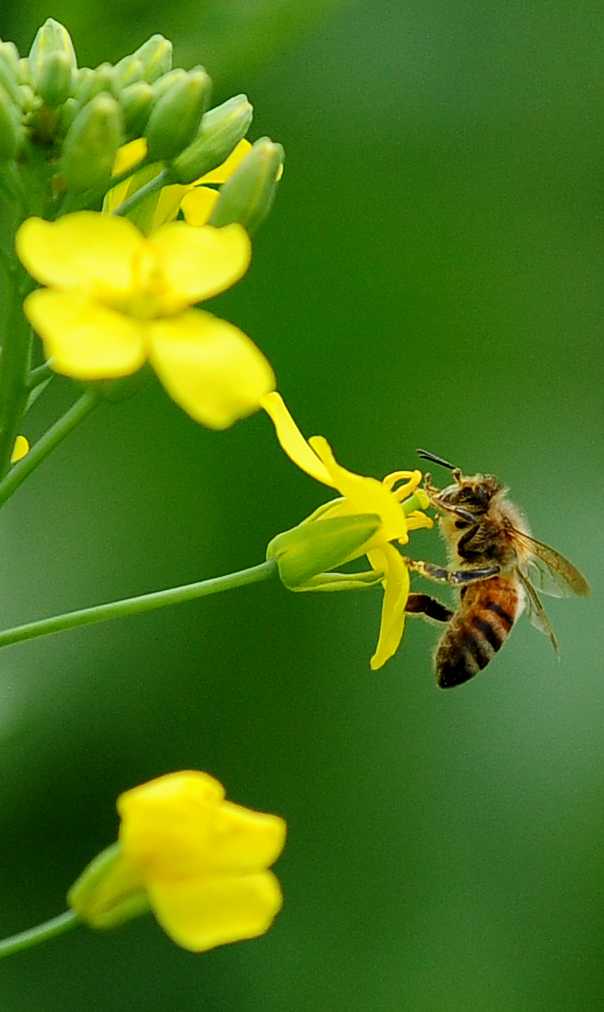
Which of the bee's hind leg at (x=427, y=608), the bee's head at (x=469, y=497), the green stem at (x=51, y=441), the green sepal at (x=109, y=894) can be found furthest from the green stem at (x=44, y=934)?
the bee's head at (x=469, y=497)

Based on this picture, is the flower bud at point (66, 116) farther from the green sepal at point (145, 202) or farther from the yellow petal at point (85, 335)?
the yellow petal at point (85, 335)

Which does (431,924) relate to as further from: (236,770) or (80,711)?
(80,711)

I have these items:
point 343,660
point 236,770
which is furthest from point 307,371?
point 236,770

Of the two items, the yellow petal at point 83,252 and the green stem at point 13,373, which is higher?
the yellow petal at point 83,252

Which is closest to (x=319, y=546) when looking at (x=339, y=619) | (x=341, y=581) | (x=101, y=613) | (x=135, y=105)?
(x=341, y=581)

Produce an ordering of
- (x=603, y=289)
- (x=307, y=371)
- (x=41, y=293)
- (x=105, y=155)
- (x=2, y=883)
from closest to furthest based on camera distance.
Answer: (x=41, y=293) → (x=105, y=155) → (x=2, y=883) → (x=307, y=371) → (x=603, y=289)

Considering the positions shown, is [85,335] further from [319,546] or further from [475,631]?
[475,631]

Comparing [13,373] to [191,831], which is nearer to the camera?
[191,831]
